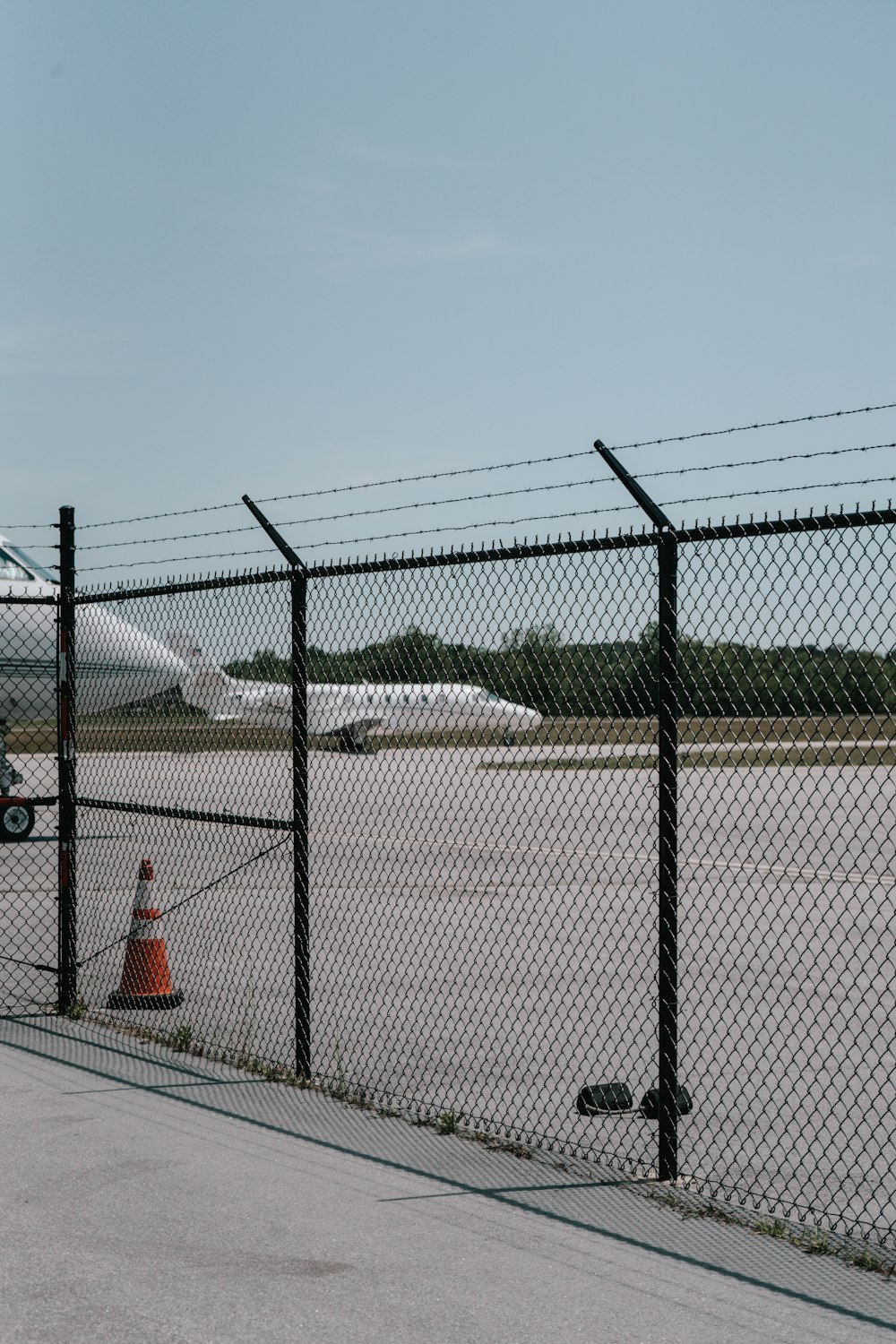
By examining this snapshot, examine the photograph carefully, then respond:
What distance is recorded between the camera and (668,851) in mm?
5250

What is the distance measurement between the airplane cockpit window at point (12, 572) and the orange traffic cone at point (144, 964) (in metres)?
9.30

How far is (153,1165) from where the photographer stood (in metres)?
5.30

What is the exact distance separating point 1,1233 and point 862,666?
3385 millimetres

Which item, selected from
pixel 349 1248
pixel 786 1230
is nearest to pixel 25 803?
pixel 349 1248

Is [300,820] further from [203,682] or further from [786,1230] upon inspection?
[786,1230]

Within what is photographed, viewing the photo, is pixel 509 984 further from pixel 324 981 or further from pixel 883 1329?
pixel 883 1329

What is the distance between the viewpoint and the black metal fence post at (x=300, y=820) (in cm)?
655

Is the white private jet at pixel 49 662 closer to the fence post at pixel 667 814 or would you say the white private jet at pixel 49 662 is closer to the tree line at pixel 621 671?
the tree line at pixel 621 671

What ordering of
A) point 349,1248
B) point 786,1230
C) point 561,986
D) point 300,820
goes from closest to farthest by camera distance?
point 349,1248
point 786,1230
point 300,820
point 561,986

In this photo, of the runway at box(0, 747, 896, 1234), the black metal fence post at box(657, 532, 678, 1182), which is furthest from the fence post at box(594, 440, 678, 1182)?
the runway at box(0, 747, 896, 1234)

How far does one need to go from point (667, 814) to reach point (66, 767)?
4.20 metres

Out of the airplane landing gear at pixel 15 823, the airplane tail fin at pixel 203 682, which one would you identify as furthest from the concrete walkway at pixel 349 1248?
the airplane landing gear at pixel 15 823

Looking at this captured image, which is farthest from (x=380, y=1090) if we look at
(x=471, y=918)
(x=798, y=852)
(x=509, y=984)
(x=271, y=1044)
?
(x=798, y=852)

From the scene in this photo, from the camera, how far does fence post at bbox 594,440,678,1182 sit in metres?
5.13
